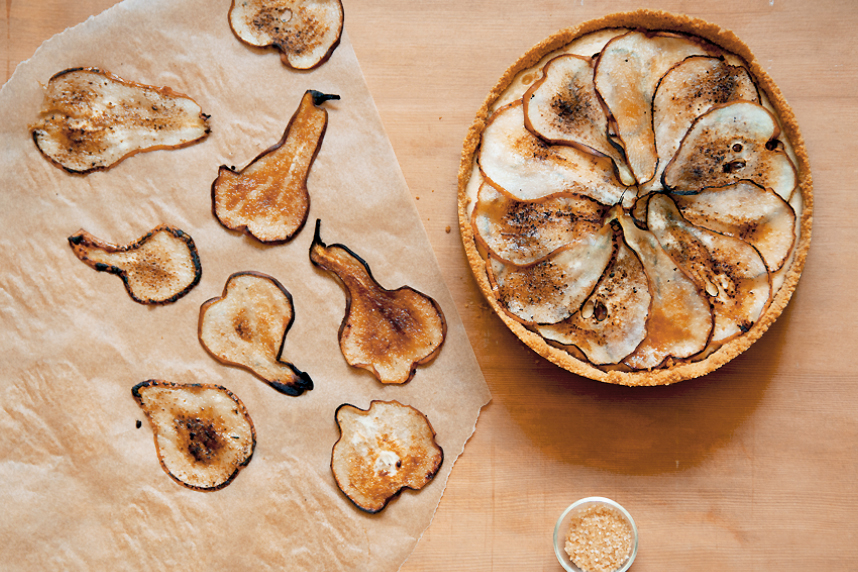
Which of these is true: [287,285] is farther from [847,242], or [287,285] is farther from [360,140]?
[847,242]

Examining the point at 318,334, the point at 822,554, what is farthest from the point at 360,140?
the point at 822,554

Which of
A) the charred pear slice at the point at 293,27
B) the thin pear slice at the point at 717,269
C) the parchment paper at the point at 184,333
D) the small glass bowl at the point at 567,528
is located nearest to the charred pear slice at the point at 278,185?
the parchment paper at the point at 184,333

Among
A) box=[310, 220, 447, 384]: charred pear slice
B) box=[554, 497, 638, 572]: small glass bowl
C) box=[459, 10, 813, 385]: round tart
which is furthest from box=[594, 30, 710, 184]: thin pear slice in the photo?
box=[554, 497, 638, 572]: small glass bowl

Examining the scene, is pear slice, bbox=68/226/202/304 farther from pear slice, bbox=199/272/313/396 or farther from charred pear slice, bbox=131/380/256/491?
charred pear slice, bbox=131/380/256/491

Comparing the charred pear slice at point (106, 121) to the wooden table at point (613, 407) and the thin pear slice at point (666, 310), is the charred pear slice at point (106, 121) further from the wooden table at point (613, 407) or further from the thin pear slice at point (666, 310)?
the thin pear slice at point (666, 310)

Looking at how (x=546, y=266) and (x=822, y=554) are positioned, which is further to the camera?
(x=822, y=554)

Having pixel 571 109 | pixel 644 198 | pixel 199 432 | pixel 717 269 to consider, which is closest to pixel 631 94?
pixel 571 109
